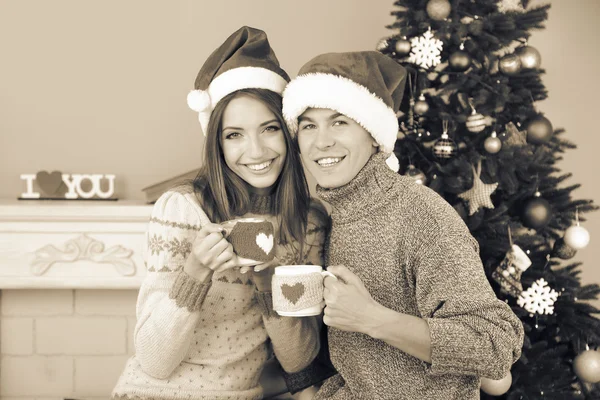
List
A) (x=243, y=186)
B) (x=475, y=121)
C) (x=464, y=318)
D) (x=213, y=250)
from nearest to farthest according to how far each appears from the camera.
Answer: (x=464, y=318), (x=213, y=250), (x=243, y=186), (x=475, y=121)

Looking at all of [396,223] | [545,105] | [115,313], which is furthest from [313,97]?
[545,105]

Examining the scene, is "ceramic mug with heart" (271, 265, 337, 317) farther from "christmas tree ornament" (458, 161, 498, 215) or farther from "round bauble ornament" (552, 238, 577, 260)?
"round bauble ornament" (552, 238, 577, 260)

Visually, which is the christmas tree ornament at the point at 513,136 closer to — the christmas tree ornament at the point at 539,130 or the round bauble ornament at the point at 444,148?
the christmas tree ornament at the point at 539,130

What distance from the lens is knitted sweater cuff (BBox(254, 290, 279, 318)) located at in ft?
5.16

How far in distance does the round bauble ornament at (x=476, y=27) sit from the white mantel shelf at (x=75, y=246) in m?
1.39

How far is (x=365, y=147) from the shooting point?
1.51 meters

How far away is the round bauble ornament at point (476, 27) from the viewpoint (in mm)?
1998

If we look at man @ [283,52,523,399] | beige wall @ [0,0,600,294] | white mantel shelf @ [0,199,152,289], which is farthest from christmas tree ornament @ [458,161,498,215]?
white mantel shelf @ [0,199,152,289]

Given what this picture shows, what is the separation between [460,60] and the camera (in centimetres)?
201

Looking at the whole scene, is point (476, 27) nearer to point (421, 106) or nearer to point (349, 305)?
point (421, 106)

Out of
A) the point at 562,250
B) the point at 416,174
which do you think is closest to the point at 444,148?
the point at 416,174

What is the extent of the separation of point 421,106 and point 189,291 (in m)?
1.05

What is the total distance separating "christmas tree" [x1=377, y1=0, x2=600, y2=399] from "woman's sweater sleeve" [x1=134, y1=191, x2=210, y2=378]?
835 mm

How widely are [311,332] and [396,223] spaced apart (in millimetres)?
445
